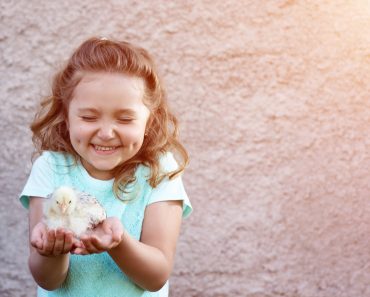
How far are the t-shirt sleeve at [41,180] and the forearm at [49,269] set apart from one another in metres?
0.18

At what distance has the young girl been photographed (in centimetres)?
195

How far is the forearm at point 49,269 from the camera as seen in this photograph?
1.89 m

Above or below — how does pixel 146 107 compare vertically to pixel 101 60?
below

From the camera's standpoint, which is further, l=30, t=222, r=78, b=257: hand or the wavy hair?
the wavy hair

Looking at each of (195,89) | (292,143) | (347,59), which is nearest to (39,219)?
(195,89)

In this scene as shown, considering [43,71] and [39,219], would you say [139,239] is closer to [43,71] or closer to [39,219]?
[39,219]

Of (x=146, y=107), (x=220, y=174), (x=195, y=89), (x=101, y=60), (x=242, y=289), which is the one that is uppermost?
(x=101, y=60)

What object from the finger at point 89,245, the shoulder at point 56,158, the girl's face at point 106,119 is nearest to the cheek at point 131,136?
the girl's face at point 106,119

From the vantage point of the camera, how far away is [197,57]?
285 cm

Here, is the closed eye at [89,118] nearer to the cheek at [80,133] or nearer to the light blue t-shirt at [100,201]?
the cheek at [80,133]

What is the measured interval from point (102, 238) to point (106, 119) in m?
0.36

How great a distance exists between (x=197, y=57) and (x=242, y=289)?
96 centimetres

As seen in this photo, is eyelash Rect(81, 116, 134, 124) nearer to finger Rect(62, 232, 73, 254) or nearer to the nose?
the nose

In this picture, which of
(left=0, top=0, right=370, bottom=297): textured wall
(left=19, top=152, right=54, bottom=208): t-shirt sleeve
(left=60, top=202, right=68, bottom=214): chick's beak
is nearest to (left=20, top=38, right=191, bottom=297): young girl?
(left=19, top=152, right=54, bottom=208): t-shirt sleeve
